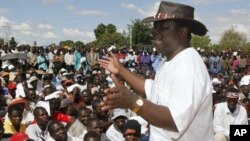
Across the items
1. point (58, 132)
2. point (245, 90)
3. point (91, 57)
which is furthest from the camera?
point (91, 57)

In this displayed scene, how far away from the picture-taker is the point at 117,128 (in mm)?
5895

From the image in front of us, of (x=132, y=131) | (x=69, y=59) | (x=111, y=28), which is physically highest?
(x=111, y=28)

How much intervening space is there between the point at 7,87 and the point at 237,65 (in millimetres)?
12678

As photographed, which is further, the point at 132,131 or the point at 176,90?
the point at 132,131

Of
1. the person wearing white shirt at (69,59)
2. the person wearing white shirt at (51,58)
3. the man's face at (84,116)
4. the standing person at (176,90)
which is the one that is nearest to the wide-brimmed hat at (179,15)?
the standing person at (176,90)

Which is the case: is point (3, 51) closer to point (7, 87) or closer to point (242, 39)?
point (7, 87)

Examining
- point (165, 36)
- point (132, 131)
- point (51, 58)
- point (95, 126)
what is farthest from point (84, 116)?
point (51, 58)

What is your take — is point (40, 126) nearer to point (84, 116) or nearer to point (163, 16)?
point (84, 116)

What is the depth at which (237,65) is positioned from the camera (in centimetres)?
1955

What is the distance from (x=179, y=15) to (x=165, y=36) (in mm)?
120

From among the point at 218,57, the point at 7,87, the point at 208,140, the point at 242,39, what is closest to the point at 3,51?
the point at 7,87

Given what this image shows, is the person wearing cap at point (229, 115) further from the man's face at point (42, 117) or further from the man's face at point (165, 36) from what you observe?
the man's face at point (165, 36)

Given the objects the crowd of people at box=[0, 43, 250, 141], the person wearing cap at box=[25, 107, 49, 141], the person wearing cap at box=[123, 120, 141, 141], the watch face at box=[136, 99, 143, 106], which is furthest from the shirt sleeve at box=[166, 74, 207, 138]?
the person wearing cap at box=[25, 107, 49, 141]

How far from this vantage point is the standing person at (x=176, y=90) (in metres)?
1.88
